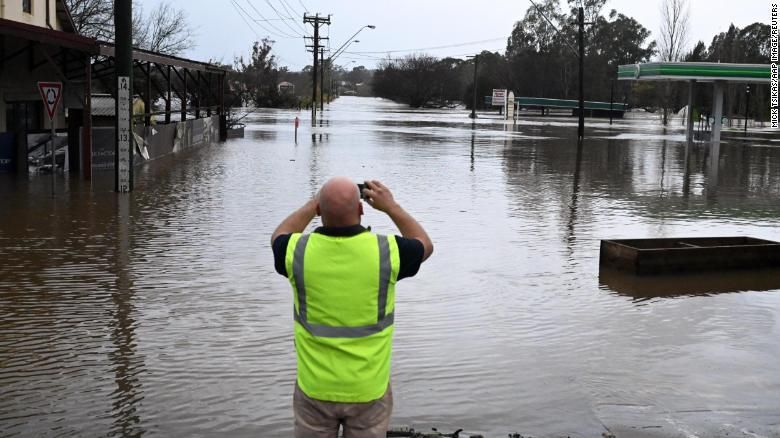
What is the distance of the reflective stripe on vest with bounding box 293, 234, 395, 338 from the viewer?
3949 millimetres

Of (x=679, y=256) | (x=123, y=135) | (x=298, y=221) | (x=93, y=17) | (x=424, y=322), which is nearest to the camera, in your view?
(x=298, y=221)

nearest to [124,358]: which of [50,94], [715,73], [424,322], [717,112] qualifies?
[424,322]

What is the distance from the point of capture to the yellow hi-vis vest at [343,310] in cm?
391

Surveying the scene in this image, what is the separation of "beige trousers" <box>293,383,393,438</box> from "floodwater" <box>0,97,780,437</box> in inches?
73.9

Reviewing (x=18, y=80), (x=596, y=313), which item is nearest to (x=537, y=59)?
(x=18, y=80)

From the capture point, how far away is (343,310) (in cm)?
394

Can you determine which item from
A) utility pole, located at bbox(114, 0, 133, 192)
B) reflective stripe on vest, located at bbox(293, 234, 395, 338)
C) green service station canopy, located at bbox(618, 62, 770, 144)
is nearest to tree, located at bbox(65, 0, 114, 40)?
green service station canopy, located at bbox(618, 62, 770, 144)

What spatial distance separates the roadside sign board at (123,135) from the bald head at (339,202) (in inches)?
584

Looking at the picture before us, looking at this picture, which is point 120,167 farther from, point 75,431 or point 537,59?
point 537,59

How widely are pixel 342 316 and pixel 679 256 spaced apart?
8.29 m

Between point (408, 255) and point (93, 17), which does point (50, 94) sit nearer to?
point (408, 255)

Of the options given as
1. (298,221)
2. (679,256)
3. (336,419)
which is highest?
(298,221)

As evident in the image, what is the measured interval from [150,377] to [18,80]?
71.8 ft

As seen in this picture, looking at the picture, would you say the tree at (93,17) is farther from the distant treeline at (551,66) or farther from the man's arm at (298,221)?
the distant treeline at (551,66)
